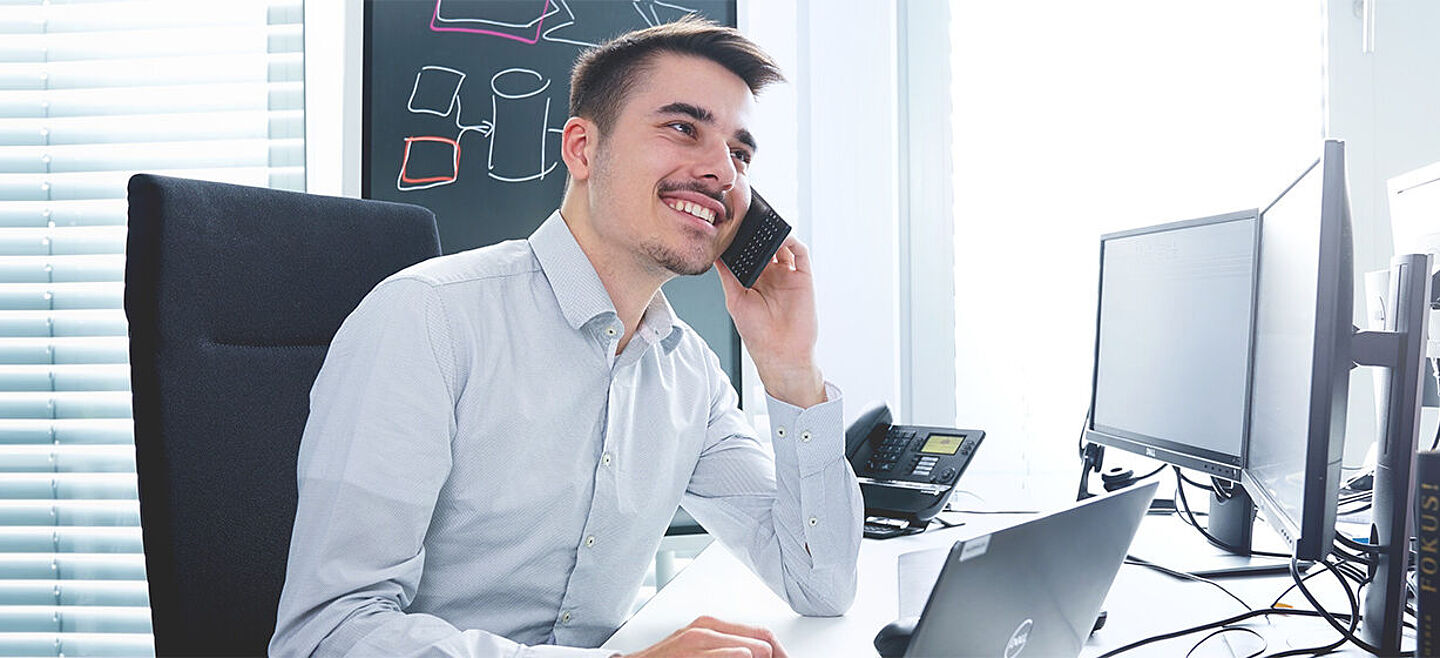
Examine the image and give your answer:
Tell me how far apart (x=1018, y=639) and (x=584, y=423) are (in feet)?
1.90

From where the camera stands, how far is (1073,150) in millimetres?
2408

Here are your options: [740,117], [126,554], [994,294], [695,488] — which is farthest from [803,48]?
[126,554]

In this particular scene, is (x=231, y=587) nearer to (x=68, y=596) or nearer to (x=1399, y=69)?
(x=68, y=596)

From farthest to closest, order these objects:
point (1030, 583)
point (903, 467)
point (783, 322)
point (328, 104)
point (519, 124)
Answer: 1. point (328, 104)
2. point (519, 124)
3. point (903, 467)
4. point (783, 322)
5. point (1030, 583)

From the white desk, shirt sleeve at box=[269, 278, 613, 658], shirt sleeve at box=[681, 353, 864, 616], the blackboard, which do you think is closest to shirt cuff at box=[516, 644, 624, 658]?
shirt sleeve at box=[269, 278, 613, 658]

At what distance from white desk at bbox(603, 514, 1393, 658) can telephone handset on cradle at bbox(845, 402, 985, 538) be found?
6.8 inches

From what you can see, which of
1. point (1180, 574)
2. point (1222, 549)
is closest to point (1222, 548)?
point (1222, 549)

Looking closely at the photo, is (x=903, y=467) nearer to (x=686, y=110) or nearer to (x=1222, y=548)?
(x=1222, y=548)

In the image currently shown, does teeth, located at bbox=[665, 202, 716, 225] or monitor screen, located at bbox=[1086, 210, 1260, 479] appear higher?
teeth, located at bbox=[665, 202, 716, 225]

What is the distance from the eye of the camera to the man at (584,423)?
3.11 feet

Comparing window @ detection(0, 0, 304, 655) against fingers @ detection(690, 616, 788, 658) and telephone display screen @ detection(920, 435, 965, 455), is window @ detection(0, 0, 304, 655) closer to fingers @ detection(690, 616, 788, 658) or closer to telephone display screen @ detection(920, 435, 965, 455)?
telephone display screen @ detection(920, 435, 965, 455)

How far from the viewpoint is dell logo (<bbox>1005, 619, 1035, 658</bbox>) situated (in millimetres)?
711

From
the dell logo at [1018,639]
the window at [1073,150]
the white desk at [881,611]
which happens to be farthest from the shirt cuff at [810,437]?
the window at [1073,150]

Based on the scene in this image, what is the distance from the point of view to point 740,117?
1.32 m
